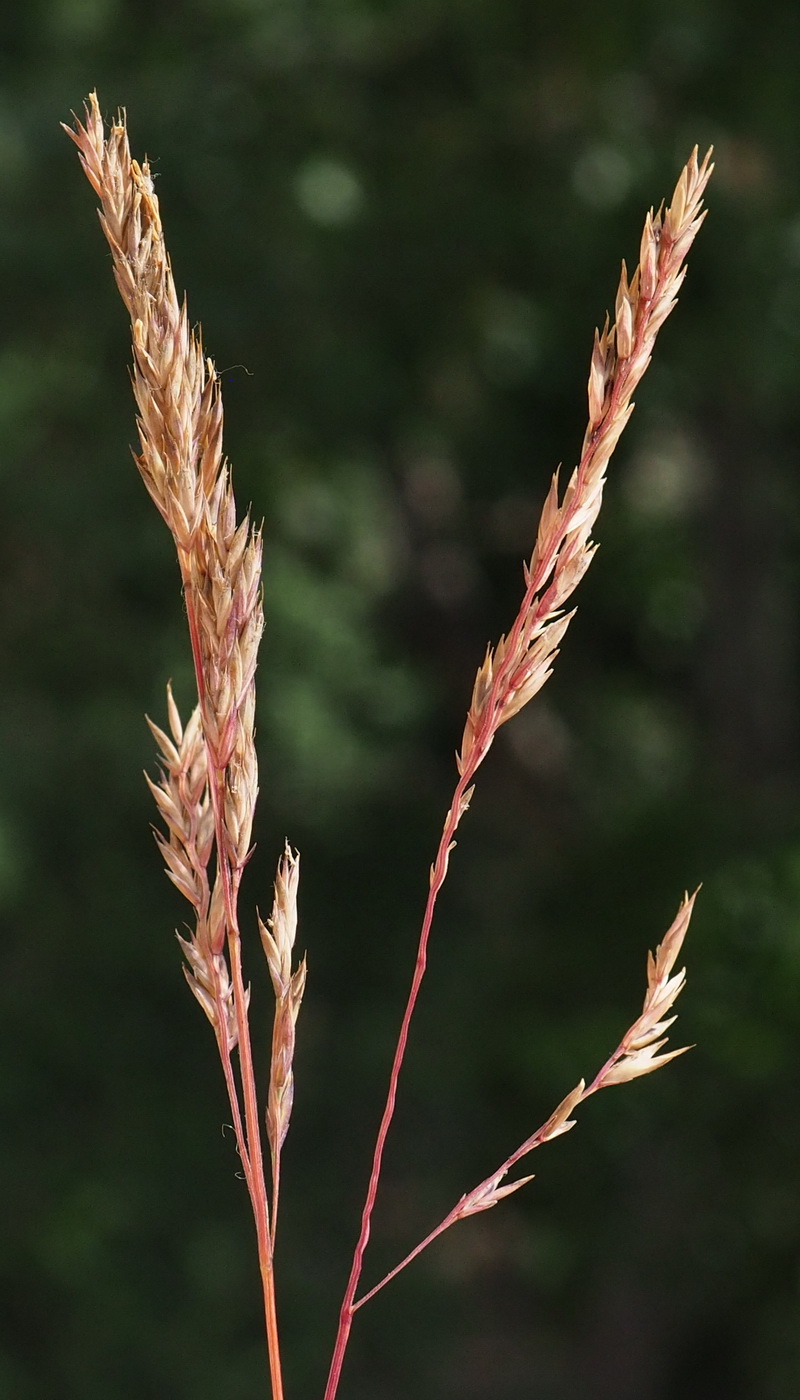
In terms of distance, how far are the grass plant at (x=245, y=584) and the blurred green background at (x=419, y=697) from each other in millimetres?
2274

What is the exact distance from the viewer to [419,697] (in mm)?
4250

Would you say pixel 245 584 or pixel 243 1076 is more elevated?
pixel 245 584

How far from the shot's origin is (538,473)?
159 inches

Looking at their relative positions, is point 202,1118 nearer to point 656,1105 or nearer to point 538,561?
point 656,1105

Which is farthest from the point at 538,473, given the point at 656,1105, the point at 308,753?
the point at 656,1105

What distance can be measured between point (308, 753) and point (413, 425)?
95 cm

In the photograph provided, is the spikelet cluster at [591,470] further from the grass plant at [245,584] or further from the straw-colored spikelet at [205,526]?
the straw-colored spikelet at [205,526]

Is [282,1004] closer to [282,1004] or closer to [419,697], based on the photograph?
[282,1004]

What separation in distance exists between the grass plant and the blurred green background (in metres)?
2.27

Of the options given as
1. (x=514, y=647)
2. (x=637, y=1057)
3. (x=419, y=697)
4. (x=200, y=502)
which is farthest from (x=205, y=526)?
(x=419, y=697)

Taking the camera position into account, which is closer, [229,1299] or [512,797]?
[229,1299]

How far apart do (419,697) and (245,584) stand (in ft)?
11.9

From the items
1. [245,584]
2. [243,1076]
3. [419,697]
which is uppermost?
[419,697]

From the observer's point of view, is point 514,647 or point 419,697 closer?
point 514,647
